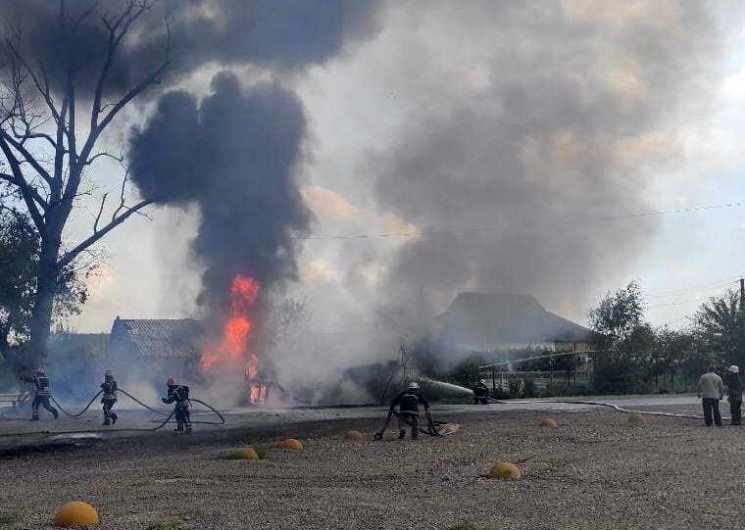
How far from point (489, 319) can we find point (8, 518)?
87.0ft

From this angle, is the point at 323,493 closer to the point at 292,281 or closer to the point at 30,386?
the point at 292,281

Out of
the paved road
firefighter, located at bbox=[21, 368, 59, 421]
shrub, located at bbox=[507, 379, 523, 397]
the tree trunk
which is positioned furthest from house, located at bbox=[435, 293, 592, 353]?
the tree trunk

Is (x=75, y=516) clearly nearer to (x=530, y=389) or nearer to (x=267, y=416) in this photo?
(x=267, y=416)

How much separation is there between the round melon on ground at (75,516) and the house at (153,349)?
22.9 metres

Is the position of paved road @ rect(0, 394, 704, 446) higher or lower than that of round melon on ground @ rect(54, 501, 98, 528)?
higher

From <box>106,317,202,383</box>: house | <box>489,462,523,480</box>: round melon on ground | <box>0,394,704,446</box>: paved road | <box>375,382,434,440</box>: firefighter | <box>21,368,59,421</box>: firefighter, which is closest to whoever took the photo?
<box>489,462,523,480</box>: round melon on ground

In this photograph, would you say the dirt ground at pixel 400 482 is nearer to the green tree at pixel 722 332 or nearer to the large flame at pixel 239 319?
the large flame at pixel 239 319

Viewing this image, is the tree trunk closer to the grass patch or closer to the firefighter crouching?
the firefighter crouching

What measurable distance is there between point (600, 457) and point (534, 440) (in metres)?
3.15

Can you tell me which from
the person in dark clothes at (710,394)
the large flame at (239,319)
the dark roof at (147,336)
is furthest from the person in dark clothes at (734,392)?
the dark roof at (147,336)

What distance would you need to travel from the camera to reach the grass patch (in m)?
10.5

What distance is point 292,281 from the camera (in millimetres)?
33812

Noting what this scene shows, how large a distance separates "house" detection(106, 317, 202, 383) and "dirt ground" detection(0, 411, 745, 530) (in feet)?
43.3

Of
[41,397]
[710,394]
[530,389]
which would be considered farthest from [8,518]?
[530,389]
